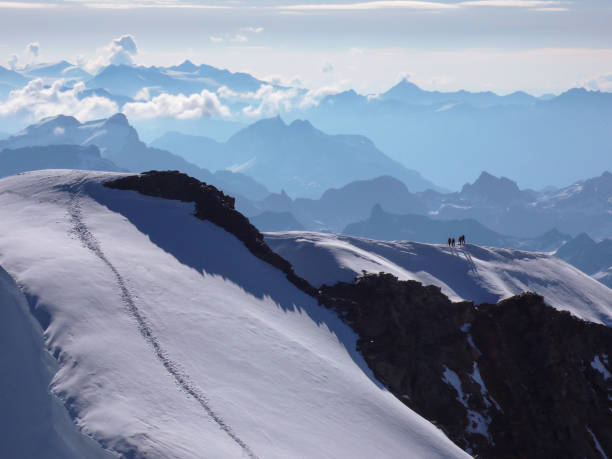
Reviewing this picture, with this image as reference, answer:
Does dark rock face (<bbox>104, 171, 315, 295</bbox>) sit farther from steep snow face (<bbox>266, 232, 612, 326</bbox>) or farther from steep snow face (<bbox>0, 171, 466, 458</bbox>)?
steep snow face (<bbox>266, 232, 612, 326</bbox>)

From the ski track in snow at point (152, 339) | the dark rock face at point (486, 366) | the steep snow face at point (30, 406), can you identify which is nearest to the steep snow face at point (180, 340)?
the ski track in snow at point (152, 339)

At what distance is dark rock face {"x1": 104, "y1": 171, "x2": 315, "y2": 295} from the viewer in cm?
6494

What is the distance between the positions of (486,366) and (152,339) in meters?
38.2

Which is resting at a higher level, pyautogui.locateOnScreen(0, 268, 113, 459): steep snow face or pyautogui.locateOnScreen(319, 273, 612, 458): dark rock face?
pyautogui.locateOnScreen(0, 268, 113, 459): steep snow face

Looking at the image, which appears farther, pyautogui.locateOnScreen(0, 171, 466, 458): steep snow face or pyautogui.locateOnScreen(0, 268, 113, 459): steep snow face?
pyautogui.locateOnScreen(0, 171, 466, 458): steep snow face

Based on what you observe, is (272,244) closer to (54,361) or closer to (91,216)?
(91,216)

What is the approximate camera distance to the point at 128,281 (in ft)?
145

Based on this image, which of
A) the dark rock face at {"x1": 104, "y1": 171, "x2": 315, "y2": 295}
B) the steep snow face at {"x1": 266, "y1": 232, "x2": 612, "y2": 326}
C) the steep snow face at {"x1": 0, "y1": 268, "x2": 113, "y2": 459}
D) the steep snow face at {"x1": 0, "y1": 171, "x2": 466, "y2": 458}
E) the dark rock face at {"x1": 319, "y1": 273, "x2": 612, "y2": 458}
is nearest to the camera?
the steep snow face at {"x1": 0, "y1": 268, "x2": 113, "y2": 459}

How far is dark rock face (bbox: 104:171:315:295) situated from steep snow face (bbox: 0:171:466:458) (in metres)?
1.37

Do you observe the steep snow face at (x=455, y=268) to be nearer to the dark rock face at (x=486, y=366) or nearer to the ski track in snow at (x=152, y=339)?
the dark rock face at (x=486, y=366)

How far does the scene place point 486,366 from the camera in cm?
6169

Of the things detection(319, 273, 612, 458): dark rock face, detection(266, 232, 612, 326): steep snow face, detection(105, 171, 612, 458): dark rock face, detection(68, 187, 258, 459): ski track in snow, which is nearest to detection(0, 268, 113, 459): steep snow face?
detection(68, 187, 258, 459): ski track in snow

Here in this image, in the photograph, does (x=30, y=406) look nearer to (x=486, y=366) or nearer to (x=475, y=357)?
(x=475, y=357)

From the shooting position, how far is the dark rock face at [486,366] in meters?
55.5
